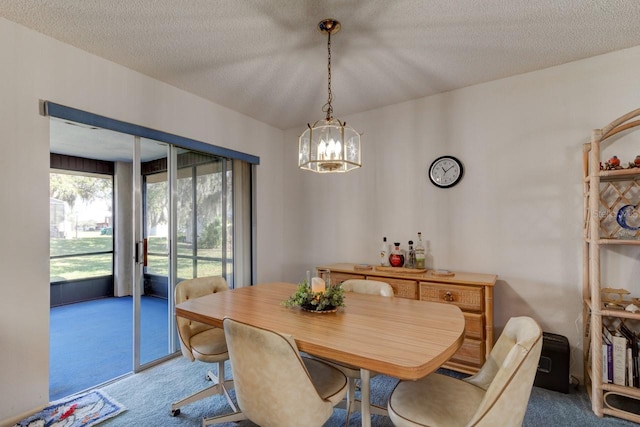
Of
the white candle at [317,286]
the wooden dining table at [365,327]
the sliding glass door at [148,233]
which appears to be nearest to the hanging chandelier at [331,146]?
the white candle at [317,286]

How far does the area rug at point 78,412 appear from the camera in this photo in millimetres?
1944

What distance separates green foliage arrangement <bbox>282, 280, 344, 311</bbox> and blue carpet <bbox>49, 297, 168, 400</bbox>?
6.31 ft

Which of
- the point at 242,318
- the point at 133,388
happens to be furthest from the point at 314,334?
the point at 133,388

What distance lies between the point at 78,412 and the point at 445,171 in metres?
3.45

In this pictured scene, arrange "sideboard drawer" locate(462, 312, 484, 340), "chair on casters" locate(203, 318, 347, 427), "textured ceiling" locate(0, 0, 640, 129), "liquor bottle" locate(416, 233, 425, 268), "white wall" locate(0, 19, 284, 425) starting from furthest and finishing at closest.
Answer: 1. "liquor bottle" locate(416, 233, 425, 268)
2. "sideboard drawer" locate(462, 312, 484, 340)
3. "white wall" locate(0, 19, 284, 425)
4. "textured ceiling" locate(0, 0, 640, 129)
5. "chair on casters" locate(203, 318, 347, 427)

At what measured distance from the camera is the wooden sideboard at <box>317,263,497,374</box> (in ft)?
7.97

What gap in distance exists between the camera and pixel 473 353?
96.7 inches

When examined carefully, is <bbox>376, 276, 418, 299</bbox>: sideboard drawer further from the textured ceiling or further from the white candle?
the textured ceiling

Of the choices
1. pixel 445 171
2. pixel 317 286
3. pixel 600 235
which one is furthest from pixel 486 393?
pixel 445 171

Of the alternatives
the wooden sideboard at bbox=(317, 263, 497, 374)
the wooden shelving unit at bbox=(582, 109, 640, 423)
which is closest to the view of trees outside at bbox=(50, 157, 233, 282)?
the wooden sideboard at bbox=(317, 263, 497, 374)

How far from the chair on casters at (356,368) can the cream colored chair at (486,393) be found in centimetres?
45

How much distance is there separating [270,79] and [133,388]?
2.75 m

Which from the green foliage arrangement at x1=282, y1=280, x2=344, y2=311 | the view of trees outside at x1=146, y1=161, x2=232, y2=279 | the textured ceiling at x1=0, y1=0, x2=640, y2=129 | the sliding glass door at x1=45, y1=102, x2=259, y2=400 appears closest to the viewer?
the green foliage arrangement at x1=282, y1=280, x2=344, y2=311

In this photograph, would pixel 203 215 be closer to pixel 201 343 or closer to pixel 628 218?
pixel 201 343
